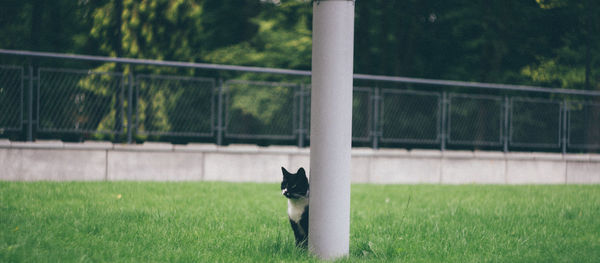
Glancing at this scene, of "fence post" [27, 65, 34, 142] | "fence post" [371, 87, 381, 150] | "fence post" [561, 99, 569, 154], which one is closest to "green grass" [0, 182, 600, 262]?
"fence post" [27, 65, 34, 142]

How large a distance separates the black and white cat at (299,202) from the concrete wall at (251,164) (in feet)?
19.7

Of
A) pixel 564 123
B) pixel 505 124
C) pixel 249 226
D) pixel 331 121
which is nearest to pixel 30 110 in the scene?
pixel 249 226

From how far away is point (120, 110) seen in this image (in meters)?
9.85

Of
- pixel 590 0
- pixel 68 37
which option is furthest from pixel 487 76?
pixel 68 37

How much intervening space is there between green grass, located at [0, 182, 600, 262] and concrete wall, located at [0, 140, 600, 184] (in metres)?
1.00

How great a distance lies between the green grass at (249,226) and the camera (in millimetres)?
3939

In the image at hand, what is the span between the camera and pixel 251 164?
10.2 metres

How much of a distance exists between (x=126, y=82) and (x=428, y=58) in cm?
1106

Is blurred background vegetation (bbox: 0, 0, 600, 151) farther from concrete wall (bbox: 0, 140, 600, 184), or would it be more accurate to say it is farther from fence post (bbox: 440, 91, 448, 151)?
concrete wall (bbox: 0, 140, 600, 184)

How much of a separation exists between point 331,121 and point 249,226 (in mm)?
2025

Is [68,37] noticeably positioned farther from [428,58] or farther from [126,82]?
[428,58]

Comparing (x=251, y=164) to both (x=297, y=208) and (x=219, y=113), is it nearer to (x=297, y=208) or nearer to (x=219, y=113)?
(x=219, y=113)

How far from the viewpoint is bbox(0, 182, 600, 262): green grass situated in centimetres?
394

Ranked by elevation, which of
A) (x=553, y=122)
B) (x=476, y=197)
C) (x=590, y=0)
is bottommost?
(x=476, y=197)
